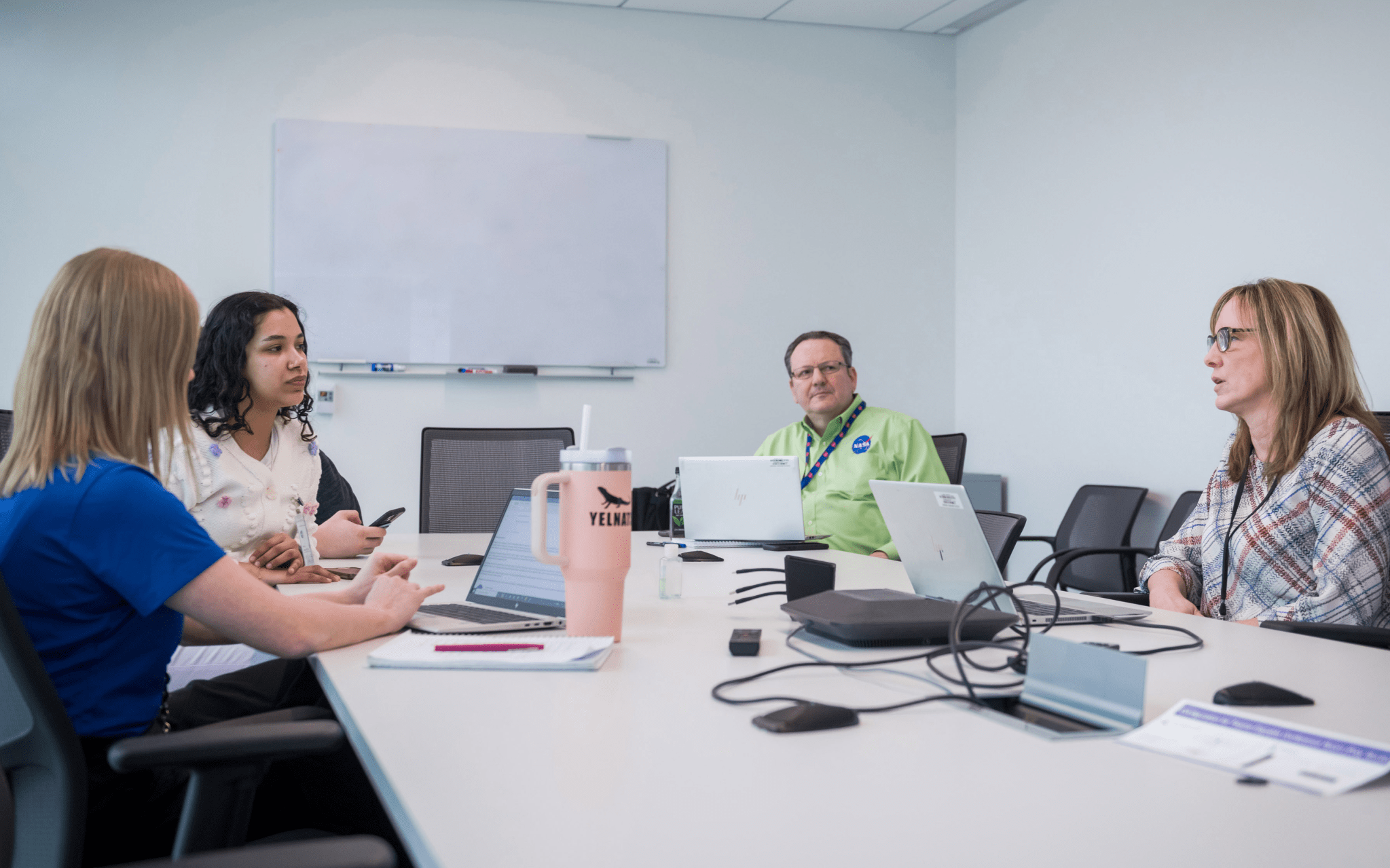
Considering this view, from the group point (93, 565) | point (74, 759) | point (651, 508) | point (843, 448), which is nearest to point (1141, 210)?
point (843, 448)

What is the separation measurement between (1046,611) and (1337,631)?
53cm

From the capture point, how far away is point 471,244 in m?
4.47

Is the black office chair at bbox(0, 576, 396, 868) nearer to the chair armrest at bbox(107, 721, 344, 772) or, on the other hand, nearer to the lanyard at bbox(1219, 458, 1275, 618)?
the chair armrest at bbox(107, 721, 344, 772)

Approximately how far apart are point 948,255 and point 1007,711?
443 cm

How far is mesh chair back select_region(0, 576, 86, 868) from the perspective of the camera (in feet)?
3.13

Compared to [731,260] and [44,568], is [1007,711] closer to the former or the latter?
[44,568]

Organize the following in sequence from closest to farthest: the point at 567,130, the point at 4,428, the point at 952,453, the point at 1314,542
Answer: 1. the point at 1314,542
2. the point at 4,428
3. the point at 952,453
4. the point at 567,130

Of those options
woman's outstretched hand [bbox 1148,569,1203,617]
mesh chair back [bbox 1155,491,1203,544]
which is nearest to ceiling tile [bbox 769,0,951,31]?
mesh chair back [bbox 1155,491,1203,544]

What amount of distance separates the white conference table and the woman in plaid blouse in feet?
2.36

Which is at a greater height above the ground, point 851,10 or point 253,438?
point 851,10

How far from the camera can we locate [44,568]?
1.14 meters

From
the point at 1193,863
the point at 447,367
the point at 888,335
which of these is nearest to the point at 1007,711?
the point at 1193,863

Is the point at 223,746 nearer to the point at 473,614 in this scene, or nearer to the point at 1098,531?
the point at 473,614

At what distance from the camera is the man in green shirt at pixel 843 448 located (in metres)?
Answer: 3.16
